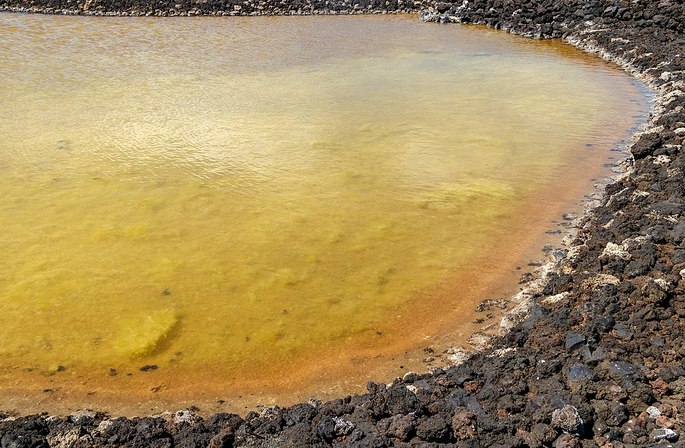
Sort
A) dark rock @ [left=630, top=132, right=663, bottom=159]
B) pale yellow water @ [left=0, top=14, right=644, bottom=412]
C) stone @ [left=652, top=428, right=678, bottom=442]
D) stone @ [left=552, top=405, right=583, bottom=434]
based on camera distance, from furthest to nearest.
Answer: dark rock @ [left=630, top=132, right=663, bottom=159]
pale yellow water @ [left=0, top=14, right=644, bottom=412]
stone @ [left=552, top=405, right=583, bottom=434]
stone @ [left=652, top=428, right=678, bottom=442]

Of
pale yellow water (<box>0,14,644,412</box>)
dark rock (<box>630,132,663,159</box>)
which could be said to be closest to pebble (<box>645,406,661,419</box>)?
pale yellow water (<box>0,14,644,412</box>)

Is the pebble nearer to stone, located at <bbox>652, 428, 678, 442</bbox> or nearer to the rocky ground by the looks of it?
the rocky ground

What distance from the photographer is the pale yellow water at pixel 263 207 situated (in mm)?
5137

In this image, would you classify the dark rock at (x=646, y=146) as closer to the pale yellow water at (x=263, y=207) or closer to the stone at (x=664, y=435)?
the pale yellow water at (x=263, y=207)

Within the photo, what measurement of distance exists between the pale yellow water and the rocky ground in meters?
0.58

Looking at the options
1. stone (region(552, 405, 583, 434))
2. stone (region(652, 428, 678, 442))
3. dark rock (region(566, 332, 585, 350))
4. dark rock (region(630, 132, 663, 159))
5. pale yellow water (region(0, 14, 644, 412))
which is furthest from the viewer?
dark rock (region(630, 132, 663, 159))

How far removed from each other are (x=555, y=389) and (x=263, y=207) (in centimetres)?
413

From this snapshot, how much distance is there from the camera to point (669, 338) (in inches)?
183

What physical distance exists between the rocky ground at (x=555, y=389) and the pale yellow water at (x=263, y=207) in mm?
581

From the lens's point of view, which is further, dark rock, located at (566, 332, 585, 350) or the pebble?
dark rock, located at (566, 332, 585, 350)

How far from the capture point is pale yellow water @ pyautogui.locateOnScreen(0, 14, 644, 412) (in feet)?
16.9

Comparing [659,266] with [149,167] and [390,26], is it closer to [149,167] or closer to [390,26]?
[149,167]

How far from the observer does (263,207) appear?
24.1 feet

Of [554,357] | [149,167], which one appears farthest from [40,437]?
[149,167]
